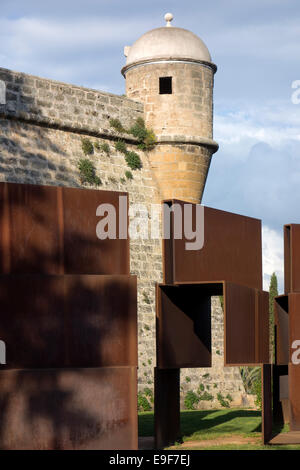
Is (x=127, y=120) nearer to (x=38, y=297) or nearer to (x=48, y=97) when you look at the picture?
(x=48, y=97)

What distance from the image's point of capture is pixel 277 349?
1631 centimetres

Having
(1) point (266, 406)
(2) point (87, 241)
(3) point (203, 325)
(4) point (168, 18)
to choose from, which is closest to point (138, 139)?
(4) point (168, 18)

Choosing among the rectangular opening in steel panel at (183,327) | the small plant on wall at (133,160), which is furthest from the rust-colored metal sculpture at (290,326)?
the small plant on wall at (133,160)

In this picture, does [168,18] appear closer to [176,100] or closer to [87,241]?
[176,100]

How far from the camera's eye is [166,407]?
13.8m

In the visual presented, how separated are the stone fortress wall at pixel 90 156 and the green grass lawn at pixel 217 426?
2.56m

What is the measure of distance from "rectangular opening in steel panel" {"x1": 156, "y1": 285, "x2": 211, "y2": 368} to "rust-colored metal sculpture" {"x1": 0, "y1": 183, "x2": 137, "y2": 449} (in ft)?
→ 5.61

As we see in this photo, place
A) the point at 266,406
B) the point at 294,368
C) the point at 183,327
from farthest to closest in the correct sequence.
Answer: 1. the point at 294,368
2. the point at 266,406
3. the point at 183,327

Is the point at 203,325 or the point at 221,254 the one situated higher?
the point at 221,254

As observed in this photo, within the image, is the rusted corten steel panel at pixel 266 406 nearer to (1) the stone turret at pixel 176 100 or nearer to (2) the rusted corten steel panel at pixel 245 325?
(2) the rusted corten steel panel at pixel 245 325

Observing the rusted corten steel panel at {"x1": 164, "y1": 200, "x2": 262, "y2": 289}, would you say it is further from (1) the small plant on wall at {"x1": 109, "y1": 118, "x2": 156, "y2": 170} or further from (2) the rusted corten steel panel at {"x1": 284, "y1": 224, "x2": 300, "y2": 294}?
(1) the small plant on wall at {"x1": 109, "y1": 118, "x2": 156, "y2": 170}

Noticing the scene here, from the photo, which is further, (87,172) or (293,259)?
(87,172)

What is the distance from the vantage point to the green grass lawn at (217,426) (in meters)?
14.0

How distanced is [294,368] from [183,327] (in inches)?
78.5
